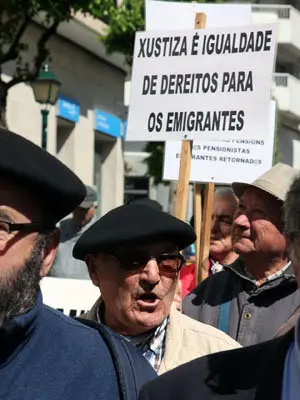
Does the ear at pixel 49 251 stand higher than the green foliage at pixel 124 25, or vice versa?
the green foliage at pixel 124 25

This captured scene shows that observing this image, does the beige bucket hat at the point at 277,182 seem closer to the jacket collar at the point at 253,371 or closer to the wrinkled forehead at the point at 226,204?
the wrinkled forehead at the point at 226,204

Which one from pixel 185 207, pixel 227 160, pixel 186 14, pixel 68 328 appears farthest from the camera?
pixel 227 160

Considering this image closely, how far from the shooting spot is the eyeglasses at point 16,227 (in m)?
2.42

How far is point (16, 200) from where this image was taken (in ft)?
8.04

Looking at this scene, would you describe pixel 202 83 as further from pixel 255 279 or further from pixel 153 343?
pixel 153 343

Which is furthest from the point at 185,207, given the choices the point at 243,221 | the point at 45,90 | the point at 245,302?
the point at 45,90

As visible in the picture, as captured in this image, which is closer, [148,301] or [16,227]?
[16,227]

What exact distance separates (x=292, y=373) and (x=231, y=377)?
14 cm

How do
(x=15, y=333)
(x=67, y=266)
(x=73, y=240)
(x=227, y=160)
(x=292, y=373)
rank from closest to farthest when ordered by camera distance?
(x=292, y=373) → (x=15, y=333) → (x=227, y=160) → (x=67, y=266) → (x=73, y=240)

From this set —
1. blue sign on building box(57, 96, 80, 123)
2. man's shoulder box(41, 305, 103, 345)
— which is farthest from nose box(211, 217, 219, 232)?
blue sign on building box(57, 96, 80, 123)

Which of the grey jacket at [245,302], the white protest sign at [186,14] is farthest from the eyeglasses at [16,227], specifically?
the white protest sign at [186,14]

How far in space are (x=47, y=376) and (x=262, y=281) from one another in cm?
218

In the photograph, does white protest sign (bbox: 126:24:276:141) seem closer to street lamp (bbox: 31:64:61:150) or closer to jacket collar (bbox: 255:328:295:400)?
jacket collar (bbox: 255:328:295:400)

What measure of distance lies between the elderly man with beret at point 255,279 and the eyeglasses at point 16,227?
6.47ft
